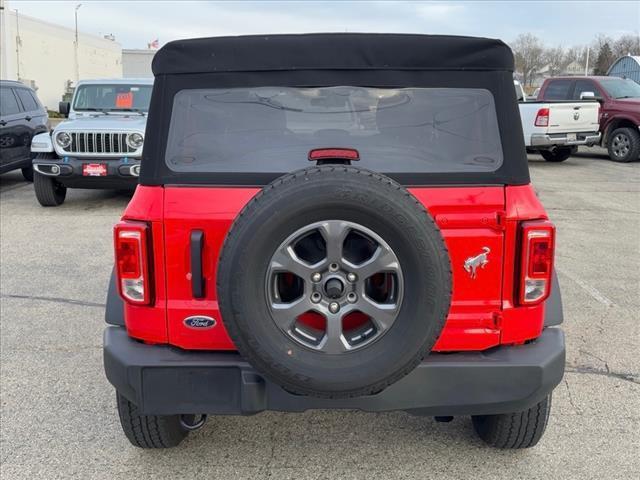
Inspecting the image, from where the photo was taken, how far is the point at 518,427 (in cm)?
316

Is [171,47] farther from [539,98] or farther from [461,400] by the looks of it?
[539,98]

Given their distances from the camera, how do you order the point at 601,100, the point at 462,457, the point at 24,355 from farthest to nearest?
the point at 601,100
the point at 24,355
the point at 462,457

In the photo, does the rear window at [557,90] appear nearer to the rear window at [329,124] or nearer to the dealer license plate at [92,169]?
the dealer license plate at [92,169]

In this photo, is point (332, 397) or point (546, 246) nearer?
point (332, 397)

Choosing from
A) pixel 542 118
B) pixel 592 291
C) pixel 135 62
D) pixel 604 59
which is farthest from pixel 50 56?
pixel 604 59

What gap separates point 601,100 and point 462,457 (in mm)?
14764

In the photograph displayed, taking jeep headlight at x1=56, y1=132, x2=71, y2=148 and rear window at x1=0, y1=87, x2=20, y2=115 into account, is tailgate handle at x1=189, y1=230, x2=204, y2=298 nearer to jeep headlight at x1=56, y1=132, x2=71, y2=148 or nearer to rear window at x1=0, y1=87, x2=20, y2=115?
jeep headlight at x1=56, y1=132, x2=71, y2=148

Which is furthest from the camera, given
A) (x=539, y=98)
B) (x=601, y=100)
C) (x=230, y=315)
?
(x=539, y=98)

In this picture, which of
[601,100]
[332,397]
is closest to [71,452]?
[332,397]

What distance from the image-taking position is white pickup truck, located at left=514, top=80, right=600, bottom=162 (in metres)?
14.6

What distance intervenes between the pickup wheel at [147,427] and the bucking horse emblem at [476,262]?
1.51 meters

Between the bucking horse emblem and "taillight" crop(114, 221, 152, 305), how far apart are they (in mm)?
1305

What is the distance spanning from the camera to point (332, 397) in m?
2.47

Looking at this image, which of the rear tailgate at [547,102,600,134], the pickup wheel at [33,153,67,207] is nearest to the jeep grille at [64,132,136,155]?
the pickup wheel at [33,153,67,207]
